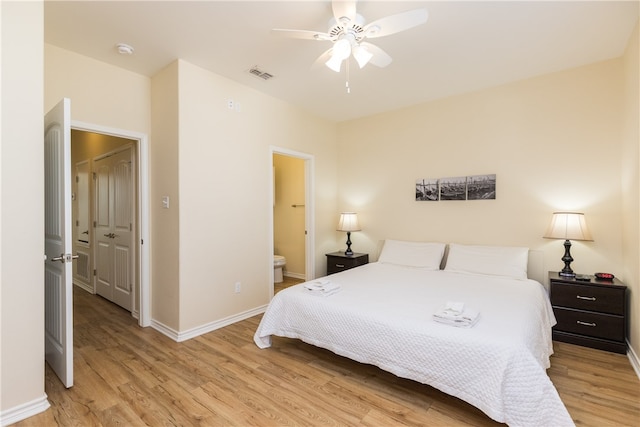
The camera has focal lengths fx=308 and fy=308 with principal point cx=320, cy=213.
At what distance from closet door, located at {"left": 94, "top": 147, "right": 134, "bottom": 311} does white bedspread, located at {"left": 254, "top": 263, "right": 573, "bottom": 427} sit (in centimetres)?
204

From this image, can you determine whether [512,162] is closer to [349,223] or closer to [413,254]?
[413,254]

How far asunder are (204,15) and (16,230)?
6.20 ft

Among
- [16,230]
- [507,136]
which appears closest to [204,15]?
[16,230]

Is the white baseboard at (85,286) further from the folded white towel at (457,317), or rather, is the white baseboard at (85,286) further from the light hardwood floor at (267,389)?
the folded white towel at (457,317)

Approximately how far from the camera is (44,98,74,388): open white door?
2.08 metres

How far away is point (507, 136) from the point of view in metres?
3.51

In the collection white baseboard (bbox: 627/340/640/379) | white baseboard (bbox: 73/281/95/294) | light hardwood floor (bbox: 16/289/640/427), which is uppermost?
white baseboard (bbox: 627/340/640/379)

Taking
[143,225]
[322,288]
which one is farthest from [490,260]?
[143,225]

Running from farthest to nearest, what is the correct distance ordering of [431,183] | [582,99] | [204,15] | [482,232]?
[431,183], [482,232], [582,99], [204,15]

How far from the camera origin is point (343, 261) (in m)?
4.32

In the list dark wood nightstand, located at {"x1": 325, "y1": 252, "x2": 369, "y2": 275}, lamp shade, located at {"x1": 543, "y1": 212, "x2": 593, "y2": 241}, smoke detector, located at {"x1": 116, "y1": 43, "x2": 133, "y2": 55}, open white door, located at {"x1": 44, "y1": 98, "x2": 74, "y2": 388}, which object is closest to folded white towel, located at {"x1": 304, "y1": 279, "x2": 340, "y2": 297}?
dark wood nightstand, located at {"x1": 325, "y1": 252, "x2": 369, "y2": 275}

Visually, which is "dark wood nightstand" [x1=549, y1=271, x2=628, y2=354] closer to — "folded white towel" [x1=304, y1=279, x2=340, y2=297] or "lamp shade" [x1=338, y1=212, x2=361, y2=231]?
"folded white towel" [x1=304, y1=279, x2=340, y2=297]

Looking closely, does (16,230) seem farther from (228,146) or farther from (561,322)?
(561,322)

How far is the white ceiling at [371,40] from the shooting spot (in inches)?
86.5
